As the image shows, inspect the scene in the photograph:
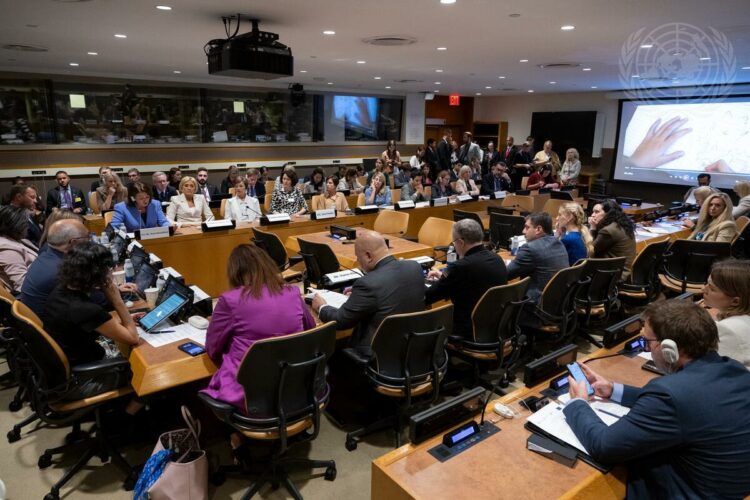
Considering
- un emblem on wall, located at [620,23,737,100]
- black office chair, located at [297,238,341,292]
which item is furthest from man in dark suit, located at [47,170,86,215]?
un emblem on wall, located at [620,23,737,100]

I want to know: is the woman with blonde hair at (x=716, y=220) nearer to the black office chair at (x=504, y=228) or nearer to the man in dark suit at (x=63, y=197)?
the black office chair at (x=504, y=228)

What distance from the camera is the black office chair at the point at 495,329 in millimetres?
2891

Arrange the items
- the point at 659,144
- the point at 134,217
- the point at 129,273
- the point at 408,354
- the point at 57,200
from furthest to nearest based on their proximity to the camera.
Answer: the point at 659,144, the point at 57,200, the point at 134,217, the point at 129,273, the point at 408,354

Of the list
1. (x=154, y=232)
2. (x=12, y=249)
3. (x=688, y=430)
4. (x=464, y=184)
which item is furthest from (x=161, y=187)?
(x=688, y=430)

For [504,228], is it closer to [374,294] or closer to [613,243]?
[613,243]

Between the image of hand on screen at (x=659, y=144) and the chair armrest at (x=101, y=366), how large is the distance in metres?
12.1

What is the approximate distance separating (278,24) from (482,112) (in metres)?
12.5

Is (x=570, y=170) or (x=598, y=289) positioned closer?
(x=598, y=289)

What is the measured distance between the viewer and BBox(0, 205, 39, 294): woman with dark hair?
3.51 metres

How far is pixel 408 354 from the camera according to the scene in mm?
2516

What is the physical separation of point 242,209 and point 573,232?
398 cm

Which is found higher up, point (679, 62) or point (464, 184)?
point (679, 62)

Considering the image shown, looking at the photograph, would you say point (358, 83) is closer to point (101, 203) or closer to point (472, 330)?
point (101, 203)

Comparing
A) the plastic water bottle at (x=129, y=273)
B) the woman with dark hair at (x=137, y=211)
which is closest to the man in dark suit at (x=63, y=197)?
the woman with dark hair at (x=137, y=211)
